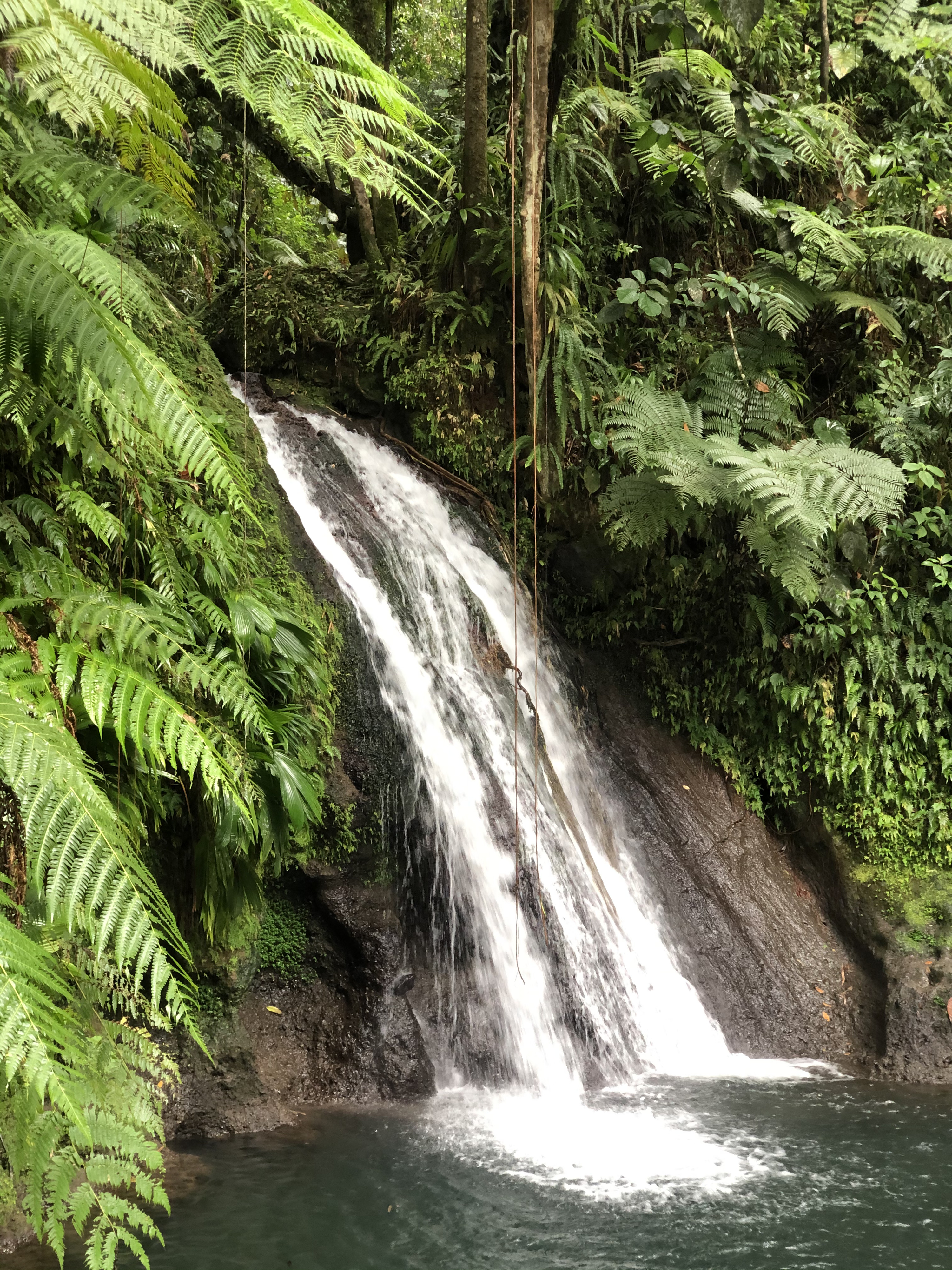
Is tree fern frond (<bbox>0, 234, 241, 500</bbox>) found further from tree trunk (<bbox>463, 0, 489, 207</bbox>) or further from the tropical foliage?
tree trunk (<bbox>463, 0, 489, 207</bbox>)

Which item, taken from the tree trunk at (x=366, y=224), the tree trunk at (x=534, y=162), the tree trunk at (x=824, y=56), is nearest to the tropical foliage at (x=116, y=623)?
the tree trunk at (x=534, y=162)

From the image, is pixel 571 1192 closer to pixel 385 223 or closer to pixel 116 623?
pixel 116 623

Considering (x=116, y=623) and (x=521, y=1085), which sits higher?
(x=116, y=623)

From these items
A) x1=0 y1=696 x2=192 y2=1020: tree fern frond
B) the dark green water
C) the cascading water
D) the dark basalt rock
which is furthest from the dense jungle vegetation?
the cascading water

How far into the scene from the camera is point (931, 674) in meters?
6.52

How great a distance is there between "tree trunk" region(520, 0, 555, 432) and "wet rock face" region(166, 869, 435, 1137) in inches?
106

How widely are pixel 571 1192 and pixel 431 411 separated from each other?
5308 millimetres

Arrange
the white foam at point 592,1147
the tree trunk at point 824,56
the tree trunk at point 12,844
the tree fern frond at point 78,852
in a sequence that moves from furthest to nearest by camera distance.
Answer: the tree trunk at point 824,56 < the white foam at point 592,1147 < the tree trunk at point 12,844 < the tree fern frond at point 78,852

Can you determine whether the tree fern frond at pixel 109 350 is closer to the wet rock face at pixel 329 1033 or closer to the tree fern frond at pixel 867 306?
the wet rock face at pixel 329 1033

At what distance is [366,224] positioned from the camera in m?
9.34

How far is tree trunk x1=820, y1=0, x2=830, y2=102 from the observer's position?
659 cm

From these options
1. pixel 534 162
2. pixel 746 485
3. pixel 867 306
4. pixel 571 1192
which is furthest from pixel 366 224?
pixel 571 1192

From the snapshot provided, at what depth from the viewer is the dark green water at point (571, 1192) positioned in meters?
3.40

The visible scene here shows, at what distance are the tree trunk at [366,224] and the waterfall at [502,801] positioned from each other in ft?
9.75
